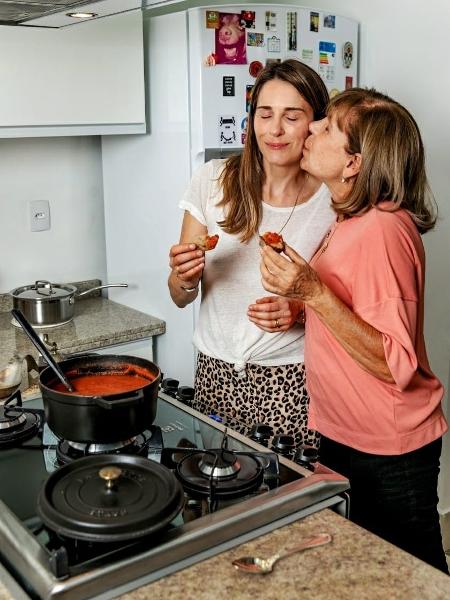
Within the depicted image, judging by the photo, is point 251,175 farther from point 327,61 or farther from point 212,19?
point 327,61

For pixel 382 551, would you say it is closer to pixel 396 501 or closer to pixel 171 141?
pixel 396 501

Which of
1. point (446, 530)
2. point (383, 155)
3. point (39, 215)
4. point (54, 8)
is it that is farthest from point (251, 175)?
point (446, 530)

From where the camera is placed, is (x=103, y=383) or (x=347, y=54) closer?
(x=103, y=383)

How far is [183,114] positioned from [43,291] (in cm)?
81

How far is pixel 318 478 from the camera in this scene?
126 cm

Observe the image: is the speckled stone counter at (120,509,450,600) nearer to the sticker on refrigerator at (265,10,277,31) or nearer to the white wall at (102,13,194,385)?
the white wall at (102,13,194,385)

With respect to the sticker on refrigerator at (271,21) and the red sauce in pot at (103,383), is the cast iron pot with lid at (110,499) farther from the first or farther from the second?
the sticker on refrigerator at (271,21)

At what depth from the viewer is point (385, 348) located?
142 cm

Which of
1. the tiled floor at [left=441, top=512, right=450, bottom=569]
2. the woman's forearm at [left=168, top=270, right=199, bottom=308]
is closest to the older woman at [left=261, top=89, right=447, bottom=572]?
the woman's forearm at [left=168, top=270, right=199, bottom=308]

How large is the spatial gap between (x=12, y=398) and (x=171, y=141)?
126 cm

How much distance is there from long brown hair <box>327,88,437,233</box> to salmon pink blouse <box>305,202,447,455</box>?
3 centimetres

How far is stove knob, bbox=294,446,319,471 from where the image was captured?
132 centimetres

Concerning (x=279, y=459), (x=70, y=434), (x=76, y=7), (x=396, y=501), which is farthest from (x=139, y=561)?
(x=76, y=7)

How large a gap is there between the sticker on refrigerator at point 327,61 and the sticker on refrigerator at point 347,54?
0.19 ft
